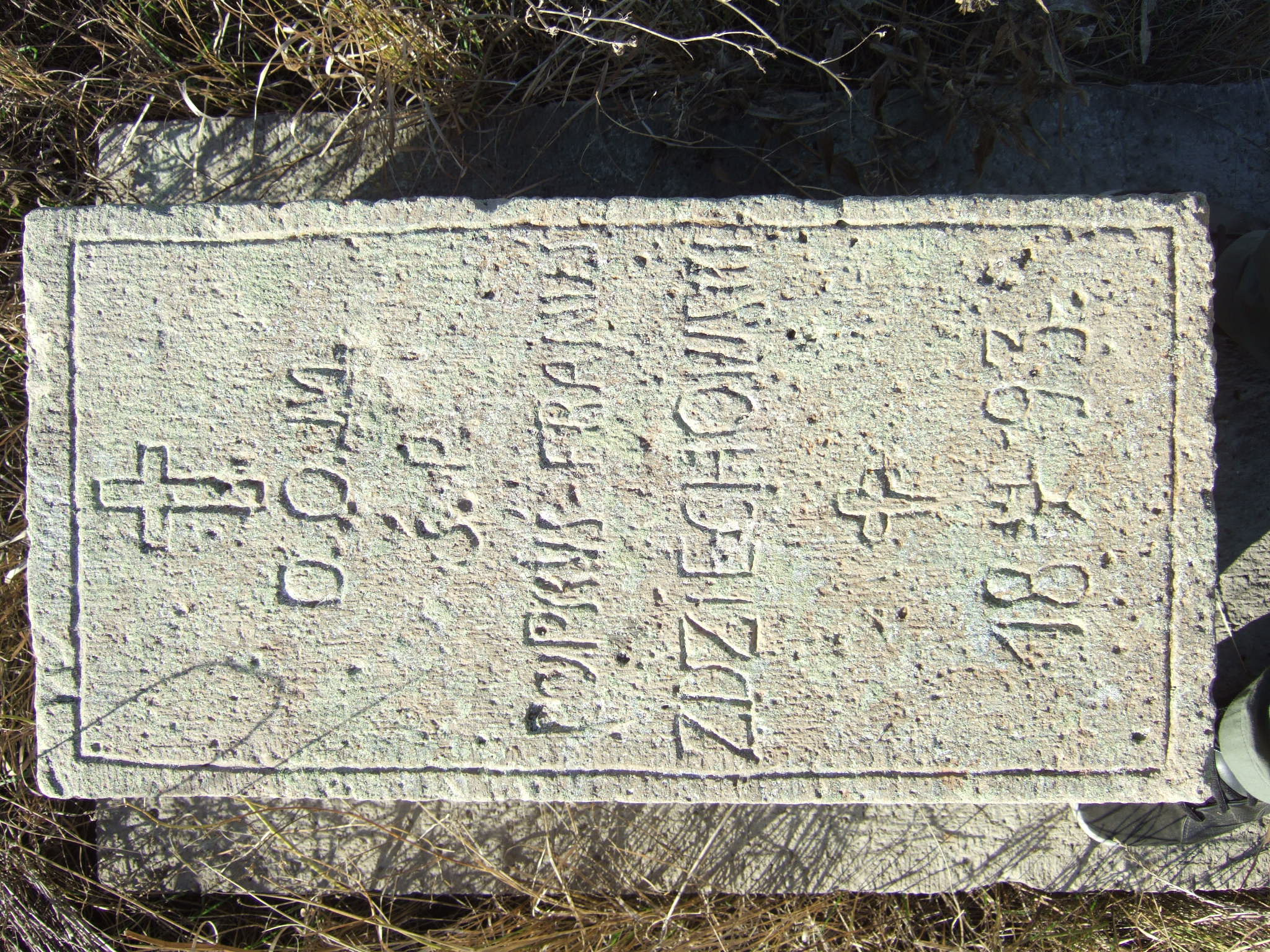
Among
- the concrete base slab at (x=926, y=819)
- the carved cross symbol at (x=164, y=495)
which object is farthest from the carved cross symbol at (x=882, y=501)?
the carved cross symbol at (x=164, y=495)

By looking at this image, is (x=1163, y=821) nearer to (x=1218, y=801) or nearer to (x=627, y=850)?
(x=1218, y=801)

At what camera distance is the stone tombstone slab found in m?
1.83

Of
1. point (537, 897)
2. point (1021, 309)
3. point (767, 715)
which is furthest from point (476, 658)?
point (1021, 309)

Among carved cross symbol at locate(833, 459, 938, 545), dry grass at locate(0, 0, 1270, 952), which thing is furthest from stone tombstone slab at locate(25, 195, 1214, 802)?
dry grass at locate(0, 0, 1270, 952)

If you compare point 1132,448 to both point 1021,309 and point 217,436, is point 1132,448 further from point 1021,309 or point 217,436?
point 217,436

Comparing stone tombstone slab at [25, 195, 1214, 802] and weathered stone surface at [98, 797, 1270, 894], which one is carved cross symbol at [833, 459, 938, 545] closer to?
stone tombstone slab at [25, 195, 1214, 802]

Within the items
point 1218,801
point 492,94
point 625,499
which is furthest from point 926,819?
point 492,94

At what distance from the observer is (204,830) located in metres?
2.30

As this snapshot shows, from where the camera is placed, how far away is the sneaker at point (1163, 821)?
7.06 ft

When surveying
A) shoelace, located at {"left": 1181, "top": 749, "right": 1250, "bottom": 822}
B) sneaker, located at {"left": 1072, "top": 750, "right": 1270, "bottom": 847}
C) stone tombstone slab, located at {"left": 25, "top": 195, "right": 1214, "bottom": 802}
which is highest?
stone tombstone slab, located at {"left": 25, "top": 195, "right": 1214, "bottom": 802}

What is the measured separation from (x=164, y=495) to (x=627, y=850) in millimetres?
1357

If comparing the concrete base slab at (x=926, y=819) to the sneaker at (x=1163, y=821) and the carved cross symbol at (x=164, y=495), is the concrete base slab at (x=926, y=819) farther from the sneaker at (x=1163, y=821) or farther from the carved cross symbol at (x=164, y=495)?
the carved cross symbol at (x=164, y=495)

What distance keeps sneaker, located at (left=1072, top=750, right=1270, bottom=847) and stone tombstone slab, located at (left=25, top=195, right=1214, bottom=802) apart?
0.41 meters

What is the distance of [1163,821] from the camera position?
2199mm
